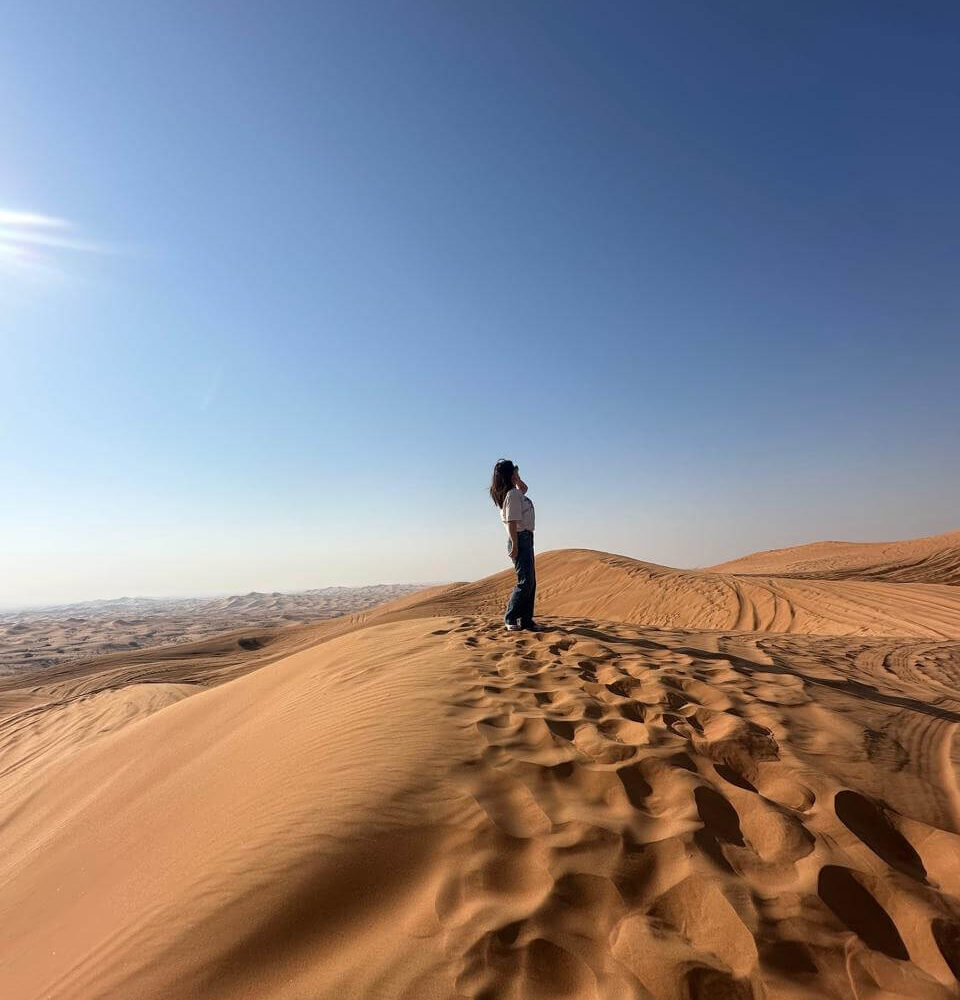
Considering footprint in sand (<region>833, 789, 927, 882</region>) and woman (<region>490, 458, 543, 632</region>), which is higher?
woman (<region>490, 458, 543, 632</region>)

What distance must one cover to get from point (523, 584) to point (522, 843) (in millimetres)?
4178

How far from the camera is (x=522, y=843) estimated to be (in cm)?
215

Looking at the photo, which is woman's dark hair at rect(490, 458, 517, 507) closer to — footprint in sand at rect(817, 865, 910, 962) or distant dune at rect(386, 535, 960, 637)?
footprint in sand at rect(817, 865, 910, 962)

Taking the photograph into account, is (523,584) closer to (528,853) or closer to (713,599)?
(528,853)

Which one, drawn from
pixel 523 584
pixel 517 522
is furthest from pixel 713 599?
pixel 517 522

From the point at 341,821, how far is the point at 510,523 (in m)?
4.03

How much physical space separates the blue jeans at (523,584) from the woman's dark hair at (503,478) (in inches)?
20.4

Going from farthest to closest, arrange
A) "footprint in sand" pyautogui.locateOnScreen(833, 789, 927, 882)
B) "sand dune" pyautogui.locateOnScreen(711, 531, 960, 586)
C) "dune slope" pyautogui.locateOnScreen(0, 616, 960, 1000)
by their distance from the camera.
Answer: "sand dune" pyautogui.locateOnScreen(711, 531, 960, 586) → "footprint in sand" pyautogui.locateOnScreen(833, 789, 927, 882) → "dune slope" pyautogui.locateOnScreen(0, 616, 960, 1000)

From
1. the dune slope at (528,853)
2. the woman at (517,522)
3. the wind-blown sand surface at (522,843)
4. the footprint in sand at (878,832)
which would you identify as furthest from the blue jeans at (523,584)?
the footprint in sand at (878,832)

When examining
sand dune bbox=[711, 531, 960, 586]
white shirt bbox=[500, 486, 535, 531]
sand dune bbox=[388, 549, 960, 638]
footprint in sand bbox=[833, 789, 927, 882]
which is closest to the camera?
footprint in sand bbox=[833, 789, 927, 882]

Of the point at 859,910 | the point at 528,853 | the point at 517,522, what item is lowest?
the point at 859,910

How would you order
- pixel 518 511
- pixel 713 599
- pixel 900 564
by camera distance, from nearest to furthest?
pixel 518 511 < pixel 713 599 < pixel 900 564

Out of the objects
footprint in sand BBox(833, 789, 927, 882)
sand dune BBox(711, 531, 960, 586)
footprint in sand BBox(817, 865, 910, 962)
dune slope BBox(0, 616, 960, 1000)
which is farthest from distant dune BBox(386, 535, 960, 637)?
footprint in sand BBox(817, 865, 910, 962)

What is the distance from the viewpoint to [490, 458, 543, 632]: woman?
6109mm
